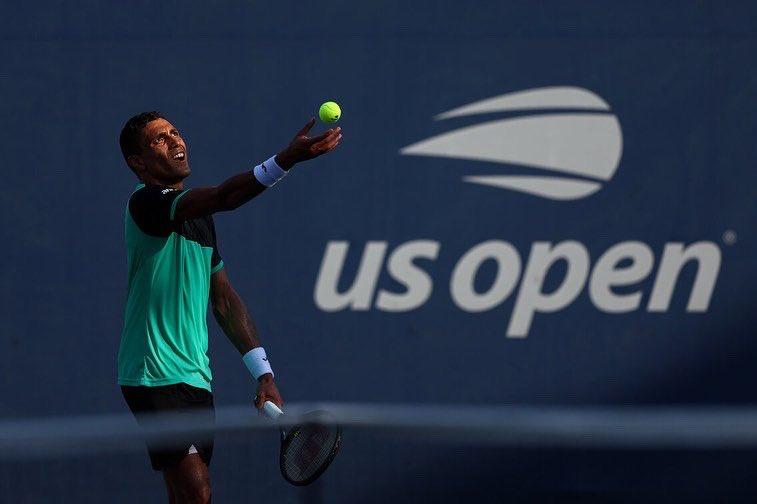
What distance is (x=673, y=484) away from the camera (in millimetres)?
5363

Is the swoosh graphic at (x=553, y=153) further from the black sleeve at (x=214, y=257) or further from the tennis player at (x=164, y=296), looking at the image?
the tennis player at (x=164, y=296)

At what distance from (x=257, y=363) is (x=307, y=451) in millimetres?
819

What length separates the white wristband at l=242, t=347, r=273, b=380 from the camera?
4.41 meters

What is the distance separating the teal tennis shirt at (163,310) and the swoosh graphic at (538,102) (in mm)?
1537

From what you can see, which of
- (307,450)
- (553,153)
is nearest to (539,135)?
(553,153)

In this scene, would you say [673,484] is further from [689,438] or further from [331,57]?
[689,438]

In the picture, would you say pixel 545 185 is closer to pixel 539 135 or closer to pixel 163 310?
pixel 539 135

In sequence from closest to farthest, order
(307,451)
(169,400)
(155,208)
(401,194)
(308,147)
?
(307,451)
(308,147)
(155,208)
(169,400)
(401,194)

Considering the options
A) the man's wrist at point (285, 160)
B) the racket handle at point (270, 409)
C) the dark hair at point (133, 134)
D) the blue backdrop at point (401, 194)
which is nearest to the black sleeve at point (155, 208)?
the dark hair at point (133, 134)

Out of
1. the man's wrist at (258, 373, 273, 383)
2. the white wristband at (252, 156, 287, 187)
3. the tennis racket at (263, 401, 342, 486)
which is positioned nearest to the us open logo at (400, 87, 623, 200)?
the man's wrist at (258, 373, 273, 383)

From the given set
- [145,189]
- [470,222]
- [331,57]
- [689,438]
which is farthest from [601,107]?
[689,438]

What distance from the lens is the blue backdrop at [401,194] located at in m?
5.43

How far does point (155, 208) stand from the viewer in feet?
13.5

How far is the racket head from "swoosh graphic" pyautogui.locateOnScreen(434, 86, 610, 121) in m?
2.03
